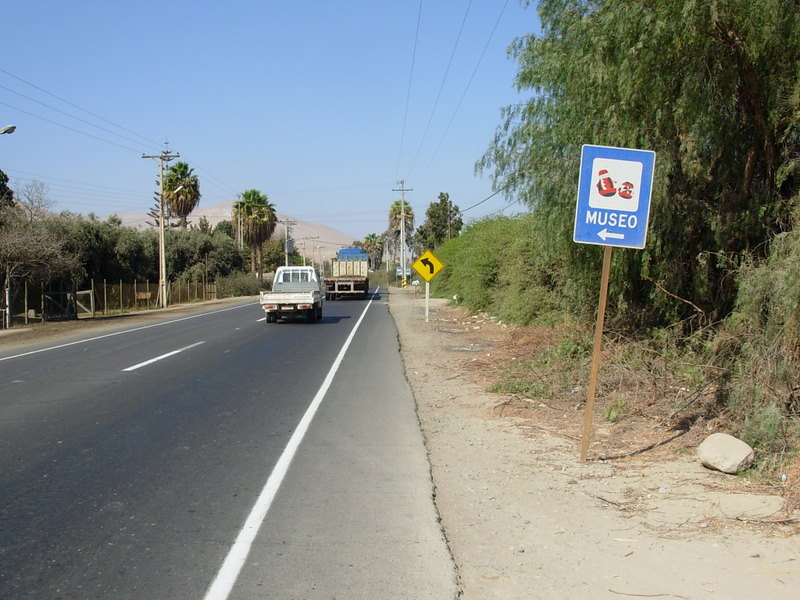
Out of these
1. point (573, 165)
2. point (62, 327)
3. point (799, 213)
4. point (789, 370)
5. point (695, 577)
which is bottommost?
point (62, 327)

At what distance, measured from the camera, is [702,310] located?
34.3 ft

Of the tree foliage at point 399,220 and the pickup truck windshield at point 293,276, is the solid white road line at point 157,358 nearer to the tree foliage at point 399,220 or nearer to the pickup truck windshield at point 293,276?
the pickup truck windshield at point 293,276

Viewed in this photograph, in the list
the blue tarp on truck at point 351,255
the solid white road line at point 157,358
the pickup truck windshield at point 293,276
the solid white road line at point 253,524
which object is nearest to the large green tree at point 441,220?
the blue tarp on truck at point 351,255

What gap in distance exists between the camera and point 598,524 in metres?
5.71

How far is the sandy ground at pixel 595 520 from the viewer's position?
4.64m

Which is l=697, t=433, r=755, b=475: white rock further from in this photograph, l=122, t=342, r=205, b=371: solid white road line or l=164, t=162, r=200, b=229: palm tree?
l=164, t=162, r=200, b=229: palm tree

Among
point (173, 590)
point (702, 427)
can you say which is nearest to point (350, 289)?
point (702, 427)

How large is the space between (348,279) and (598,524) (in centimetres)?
4577

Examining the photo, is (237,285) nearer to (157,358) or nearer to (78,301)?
(78,301)

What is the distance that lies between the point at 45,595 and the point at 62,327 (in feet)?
89.7

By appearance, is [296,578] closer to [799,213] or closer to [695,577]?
[695,577]

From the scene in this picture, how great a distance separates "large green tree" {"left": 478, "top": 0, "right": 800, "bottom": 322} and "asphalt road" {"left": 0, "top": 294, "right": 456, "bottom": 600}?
169 inches

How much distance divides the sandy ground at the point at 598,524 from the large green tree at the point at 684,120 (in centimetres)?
308

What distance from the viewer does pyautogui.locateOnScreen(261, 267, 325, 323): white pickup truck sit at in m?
26.9
